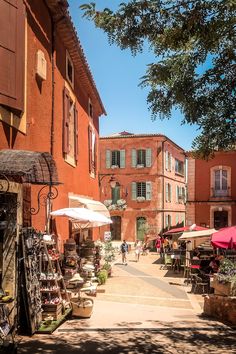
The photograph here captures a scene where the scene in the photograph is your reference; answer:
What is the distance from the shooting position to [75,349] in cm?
729

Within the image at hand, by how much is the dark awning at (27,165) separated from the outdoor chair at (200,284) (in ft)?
27.4

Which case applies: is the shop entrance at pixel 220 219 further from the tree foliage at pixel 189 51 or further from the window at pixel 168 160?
the tree foliage at pixel 189 51

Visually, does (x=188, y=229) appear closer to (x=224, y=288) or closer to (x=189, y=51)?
(x=224, y=288)

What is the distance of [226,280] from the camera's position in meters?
11.1

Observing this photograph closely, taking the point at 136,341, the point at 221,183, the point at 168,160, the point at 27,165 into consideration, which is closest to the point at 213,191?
the point at 221,183

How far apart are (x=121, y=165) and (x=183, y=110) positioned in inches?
1297

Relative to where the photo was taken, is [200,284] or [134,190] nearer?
[200,284]

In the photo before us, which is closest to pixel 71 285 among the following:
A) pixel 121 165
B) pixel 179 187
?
pixel 121 165

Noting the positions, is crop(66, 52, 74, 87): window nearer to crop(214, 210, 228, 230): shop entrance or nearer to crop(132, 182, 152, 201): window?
crop(214, 210, 228, 230): shop entrance

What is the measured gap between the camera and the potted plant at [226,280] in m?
10.7

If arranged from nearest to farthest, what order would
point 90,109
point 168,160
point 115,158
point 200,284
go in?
point 200,284, point 90,109, point 115,158, point 168,160

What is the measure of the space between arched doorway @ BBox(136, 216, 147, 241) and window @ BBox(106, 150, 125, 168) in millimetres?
5299

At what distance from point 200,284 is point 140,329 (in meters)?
6.56

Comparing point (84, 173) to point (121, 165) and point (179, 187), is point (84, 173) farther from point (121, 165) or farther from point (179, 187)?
point (179, 187)
